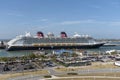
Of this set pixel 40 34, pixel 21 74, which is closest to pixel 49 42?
pixel 40 34

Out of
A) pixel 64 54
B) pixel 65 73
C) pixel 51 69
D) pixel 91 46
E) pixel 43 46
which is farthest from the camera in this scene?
pixel 91 46

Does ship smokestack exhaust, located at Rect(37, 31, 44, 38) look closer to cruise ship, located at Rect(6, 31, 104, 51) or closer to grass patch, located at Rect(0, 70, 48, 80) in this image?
cruise ship, located at Rect(6, 31, 104, 51)

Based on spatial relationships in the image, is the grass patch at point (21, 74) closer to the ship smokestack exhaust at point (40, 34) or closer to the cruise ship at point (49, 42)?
the cruise ship at point (49, 42)

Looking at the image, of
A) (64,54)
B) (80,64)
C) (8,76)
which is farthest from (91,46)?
(8,76)

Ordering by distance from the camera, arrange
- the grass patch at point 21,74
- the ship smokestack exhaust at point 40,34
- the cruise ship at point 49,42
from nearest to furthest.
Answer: the grass patch at point 21,74
the cruise ship at point 49,42
the ship smokestack exhaust at point 40,34

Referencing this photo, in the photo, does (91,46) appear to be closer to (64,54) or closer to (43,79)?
(64,54)

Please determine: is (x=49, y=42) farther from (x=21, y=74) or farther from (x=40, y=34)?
(x=21, y=74)

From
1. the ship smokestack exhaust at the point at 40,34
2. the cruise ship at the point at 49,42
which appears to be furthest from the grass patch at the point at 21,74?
the ship smokestack exhaust at the point at 40,34

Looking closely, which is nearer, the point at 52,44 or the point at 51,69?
the point at 51,69
